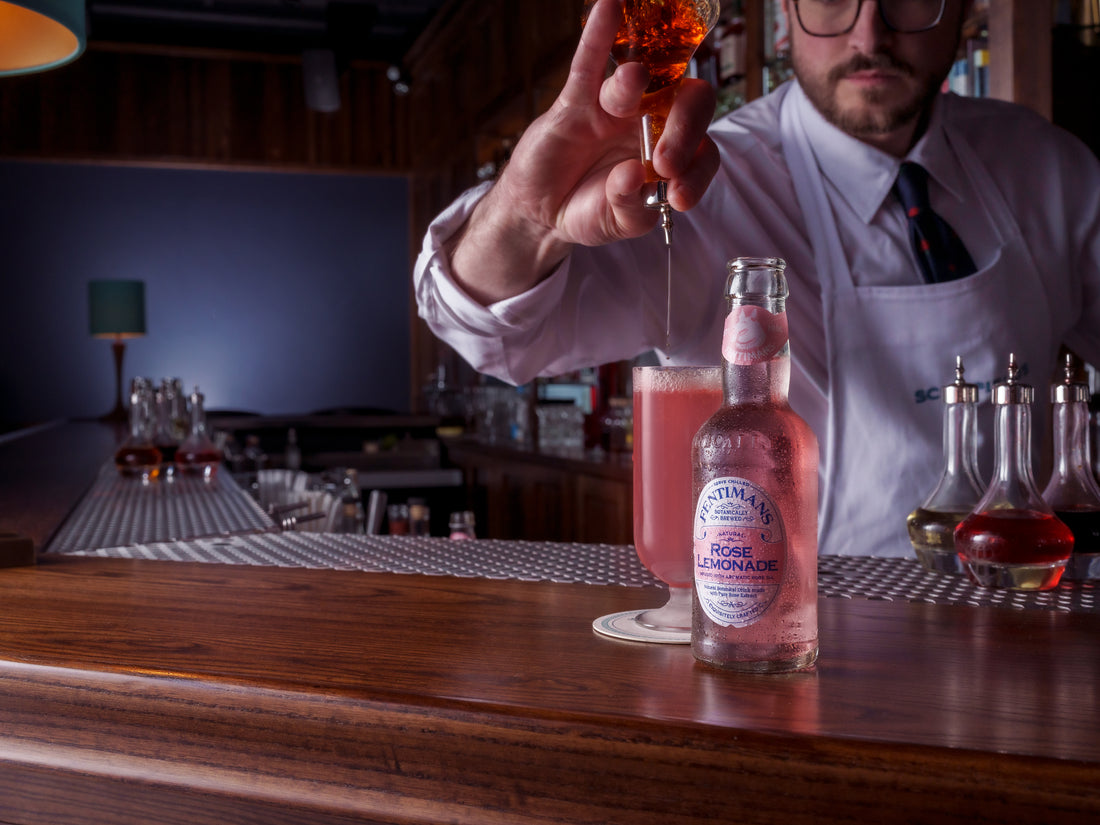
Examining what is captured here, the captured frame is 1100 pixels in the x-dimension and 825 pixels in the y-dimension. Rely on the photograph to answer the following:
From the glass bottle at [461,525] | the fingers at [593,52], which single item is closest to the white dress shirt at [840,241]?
the glass bottle at [461,525]

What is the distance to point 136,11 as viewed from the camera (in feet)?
21.8

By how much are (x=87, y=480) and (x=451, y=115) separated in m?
4.56

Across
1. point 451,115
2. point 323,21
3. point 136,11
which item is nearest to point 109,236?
point 136,11

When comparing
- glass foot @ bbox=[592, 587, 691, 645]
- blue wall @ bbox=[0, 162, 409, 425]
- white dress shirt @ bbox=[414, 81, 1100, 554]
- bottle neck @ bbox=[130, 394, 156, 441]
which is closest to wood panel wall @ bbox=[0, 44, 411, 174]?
blue wall @ bbox=[0, 162, 409, 425]

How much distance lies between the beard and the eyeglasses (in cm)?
5

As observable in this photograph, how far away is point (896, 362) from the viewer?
5.33 feet

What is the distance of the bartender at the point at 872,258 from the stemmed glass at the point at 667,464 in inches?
28.0

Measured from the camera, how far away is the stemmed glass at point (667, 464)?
2.32ft

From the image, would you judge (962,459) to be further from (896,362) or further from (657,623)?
(896,362)

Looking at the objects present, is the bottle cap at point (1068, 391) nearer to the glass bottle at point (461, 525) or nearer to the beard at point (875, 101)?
the beard at point (875, 101)

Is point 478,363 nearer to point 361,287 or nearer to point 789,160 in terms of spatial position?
point 789,160

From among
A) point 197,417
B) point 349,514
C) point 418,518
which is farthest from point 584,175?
point 197,417

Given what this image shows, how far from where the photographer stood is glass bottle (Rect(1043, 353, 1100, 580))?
97cm

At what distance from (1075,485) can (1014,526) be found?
107 millimetres
